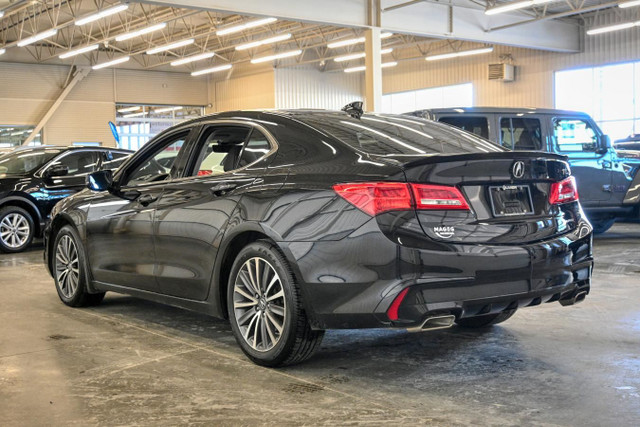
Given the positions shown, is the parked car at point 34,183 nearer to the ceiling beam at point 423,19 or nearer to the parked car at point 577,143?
the parked car at point 577,143

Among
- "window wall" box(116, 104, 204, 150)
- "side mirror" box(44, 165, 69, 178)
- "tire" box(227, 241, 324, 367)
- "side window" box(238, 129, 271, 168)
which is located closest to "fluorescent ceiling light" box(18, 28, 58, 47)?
"window wall" box(116, 104, 204, 150)

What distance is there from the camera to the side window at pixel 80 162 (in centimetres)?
1184

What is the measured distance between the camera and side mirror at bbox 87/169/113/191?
18.6 ft

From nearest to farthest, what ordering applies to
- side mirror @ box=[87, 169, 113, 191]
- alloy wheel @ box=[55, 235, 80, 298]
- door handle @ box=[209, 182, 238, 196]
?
door handle @ box=[209, 182, 238, 196], side mirror @ box=[87, 169, 113, 191], alloy wheel @ box=[55, 235, 80, 298]

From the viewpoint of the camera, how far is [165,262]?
5031mm

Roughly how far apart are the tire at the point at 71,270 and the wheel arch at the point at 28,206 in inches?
207

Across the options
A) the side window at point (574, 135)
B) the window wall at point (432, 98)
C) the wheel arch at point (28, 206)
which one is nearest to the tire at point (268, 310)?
Answer: the side window at point (574, 135)

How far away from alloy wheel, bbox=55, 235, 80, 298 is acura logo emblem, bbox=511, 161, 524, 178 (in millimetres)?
3595

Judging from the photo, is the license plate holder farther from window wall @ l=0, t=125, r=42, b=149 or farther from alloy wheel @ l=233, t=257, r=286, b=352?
window wall @ l=0, t=125, r=42, b=149

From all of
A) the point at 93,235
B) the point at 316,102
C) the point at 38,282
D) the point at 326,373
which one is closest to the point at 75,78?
the point at 316,102

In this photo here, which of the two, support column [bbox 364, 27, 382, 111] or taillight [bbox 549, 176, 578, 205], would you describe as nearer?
taillight [bbox 549, 176, 578, 205]

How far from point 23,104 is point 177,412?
33.8m

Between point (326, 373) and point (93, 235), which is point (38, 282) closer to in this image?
point (93, 235)

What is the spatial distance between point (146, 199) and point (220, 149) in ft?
2.29
